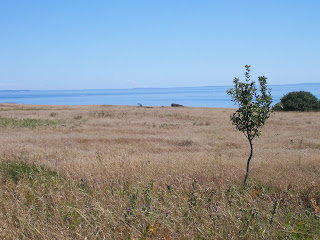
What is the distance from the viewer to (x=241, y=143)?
1841 cm

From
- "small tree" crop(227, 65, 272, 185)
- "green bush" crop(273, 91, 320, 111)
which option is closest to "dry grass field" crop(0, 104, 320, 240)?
"small tree" crop(227, 65, 272, 185)

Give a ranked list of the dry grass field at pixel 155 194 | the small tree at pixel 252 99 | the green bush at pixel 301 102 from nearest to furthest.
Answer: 1. the dry grass field at pixel 155 194
2. the small tree at pixel 252 99
3. the green bush at pixel 301 102

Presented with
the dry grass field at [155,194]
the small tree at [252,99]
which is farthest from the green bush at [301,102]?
the small tree at [252,99]

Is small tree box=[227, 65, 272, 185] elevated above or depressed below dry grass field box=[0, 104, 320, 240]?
above

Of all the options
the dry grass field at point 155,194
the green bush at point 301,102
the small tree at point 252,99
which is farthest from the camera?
the green bush at point 301,102

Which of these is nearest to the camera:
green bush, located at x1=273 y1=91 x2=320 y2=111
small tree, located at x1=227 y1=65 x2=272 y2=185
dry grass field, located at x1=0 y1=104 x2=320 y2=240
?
dry grass field, located at x1=0 y1=104 x2=320 y2=240

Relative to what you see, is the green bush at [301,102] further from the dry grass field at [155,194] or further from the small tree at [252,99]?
the small tree at [252,99]

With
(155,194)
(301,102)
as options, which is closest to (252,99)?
(155,194)

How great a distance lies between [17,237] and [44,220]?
634mm

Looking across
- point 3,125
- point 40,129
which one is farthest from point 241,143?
point 3,125

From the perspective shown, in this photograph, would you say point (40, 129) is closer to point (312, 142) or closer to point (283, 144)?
point (283, 144)

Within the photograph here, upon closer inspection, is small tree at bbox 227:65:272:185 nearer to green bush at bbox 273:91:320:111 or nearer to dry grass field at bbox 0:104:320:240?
dry grass field at bbox 0:104:320:240

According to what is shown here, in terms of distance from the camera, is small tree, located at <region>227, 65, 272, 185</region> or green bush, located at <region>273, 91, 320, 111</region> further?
green bush, located at <region>273, 91, 320, 111</region>

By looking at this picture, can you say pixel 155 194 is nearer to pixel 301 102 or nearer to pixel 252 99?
pixel 252 99
